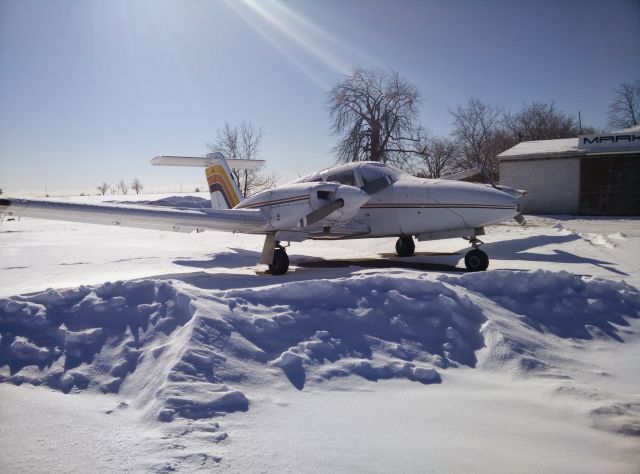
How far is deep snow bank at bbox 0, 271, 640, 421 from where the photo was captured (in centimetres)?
361

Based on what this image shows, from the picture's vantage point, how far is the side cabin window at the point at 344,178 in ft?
37.1

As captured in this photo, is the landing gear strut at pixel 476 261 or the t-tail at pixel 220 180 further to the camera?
the t-tail at pixel 220 180

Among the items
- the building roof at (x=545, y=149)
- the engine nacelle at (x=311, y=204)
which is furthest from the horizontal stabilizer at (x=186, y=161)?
the building roof at (x=545, y=149)

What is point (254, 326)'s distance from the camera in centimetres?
437

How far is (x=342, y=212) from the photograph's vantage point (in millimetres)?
10156

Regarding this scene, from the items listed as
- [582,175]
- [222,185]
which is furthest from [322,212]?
[582,175]

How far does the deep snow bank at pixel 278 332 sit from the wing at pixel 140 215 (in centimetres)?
466

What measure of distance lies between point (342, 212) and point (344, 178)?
1526 mm

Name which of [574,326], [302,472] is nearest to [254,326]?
[302,472]

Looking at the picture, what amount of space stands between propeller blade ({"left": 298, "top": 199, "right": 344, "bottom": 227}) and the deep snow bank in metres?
4.43

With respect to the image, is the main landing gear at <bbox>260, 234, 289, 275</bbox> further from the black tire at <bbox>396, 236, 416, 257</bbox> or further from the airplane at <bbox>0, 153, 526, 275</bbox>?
the black tire at <bbox>396, 236, 416, 257</bbox>

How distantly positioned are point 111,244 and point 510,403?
13442 millimetres

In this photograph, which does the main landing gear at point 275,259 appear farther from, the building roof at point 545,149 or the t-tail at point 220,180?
the building roof at point 545,149

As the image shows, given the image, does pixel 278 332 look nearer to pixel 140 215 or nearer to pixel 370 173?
pixel 140 215
